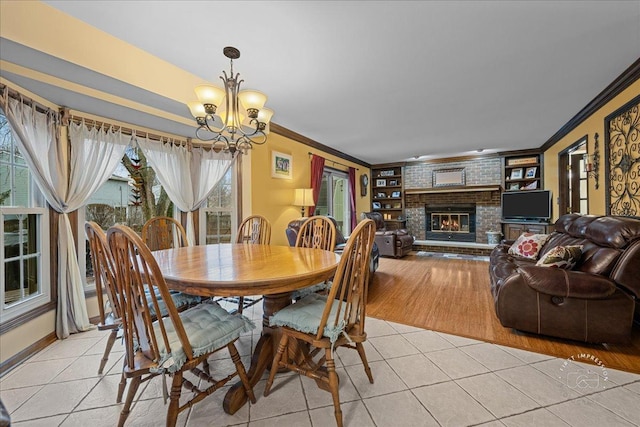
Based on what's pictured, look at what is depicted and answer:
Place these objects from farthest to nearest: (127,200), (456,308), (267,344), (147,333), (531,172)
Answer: (531,172)
(127,200)
(456,308)
(267,344)
(147,333)

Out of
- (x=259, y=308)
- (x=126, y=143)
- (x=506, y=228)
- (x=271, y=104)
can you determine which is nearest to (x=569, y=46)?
(x=271, y=104)

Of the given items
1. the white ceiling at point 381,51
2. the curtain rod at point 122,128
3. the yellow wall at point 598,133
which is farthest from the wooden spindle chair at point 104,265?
the yellow wall at point 598,133

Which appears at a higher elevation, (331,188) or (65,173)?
(331,188)

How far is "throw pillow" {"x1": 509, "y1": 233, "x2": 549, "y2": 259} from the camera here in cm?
318

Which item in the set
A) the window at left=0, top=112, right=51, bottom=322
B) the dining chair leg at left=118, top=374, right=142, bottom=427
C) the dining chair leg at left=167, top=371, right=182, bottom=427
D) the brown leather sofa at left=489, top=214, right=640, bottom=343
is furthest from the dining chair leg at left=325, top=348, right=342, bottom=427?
the window at left=0, top=112, right=51, bottom=322

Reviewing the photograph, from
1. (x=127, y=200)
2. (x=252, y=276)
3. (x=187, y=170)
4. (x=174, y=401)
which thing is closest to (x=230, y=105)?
(x=187, y=170)

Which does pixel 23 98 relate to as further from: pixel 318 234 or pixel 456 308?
pixel 456 308

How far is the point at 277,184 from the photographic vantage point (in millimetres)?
4102

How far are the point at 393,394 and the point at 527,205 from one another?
581 centimetres

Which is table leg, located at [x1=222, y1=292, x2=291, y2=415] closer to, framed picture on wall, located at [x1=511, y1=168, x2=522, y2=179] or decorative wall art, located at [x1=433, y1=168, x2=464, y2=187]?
decorative wall art, located at [x1=433, y1=168, x2=464, y2=187]

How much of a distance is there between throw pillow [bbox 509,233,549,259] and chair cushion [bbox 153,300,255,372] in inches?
134

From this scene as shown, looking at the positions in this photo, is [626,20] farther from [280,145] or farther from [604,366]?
[280,145]

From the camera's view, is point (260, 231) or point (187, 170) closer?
point (260, 231)

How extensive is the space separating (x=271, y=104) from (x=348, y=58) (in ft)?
4.12
